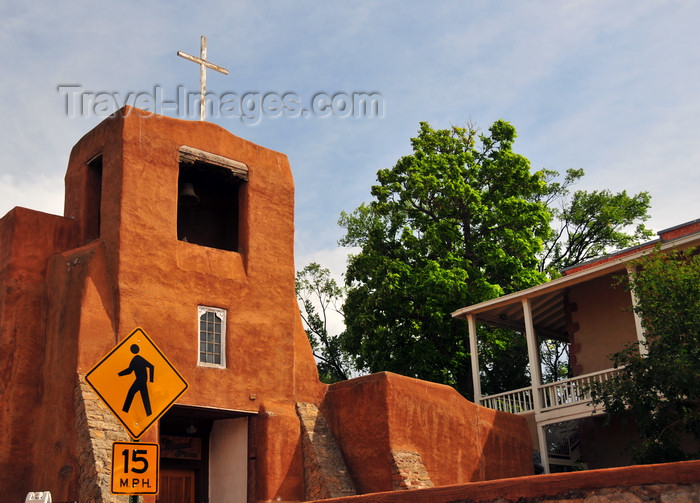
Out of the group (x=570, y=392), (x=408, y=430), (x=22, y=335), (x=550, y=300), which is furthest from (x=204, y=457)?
(x=550, y=300)

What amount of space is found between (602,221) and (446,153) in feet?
28.1

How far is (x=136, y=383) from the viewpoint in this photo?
23.8ft

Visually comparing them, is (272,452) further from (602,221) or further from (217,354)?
(602,221)

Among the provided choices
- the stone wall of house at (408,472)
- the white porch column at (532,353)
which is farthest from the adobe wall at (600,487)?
the white porch column at (532,353)

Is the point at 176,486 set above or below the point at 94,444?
below

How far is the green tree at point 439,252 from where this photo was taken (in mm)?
27562

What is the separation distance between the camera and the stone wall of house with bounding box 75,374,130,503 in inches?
521

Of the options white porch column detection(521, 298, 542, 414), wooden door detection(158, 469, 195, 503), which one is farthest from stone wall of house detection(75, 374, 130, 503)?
white porch column detection(521, 298, 542, 414)

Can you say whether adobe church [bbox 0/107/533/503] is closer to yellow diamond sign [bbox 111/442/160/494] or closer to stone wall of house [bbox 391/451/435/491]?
stone wall of house [bbox 391/451/435/491]

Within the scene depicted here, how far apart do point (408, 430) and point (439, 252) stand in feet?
40.3

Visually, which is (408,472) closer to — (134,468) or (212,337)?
(212,337)

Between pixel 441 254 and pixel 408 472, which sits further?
pixel 441 254

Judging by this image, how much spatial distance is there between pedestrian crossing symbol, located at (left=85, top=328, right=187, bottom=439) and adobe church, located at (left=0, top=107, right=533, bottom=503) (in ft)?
24.2

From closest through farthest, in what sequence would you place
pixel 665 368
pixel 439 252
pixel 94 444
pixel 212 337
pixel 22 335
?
pixel 94 444
pixel 665 368
pixel 22 335
pixel 212 337
pixel 439 252
